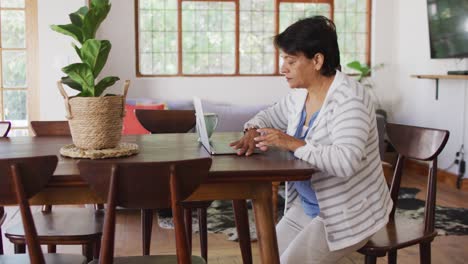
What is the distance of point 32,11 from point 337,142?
4.95 metres

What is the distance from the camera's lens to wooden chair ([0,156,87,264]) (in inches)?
70.9

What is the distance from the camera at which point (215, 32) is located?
743 centimetres

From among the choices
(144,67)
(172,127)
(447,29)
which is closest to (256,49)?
(144,67)

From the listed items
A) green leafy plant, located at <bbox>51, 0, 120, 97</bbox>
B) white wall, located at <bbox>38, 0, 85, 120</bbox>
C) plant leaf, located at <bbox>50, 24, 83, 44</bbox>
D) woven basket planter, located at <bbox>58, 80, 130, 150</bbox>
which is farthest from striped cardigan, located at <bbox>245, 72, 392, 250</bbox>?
white wall, located at <bbox>38, 0, 85, 120</bbox>

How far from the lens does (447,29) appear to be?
19.3 ft

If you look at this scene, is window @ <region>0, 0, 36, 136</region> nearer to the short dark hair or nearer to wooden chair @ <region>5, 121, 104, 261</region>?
wooden chair @ <region>5, 121, 104, 261</region>

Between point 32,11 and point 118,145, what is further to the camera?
point 32,11

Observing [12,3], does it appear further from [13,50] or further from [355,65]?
[355,65]

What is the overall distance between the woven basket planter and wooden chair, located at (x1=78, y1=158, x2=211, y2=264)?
39 centimetres

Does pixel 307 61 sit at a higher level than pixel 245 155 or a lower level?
higher

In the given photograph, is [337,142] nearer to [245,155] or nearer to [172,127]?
[245,155]

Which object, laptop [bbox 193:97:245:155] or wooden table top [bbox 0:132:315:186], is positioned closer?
wooden table top [bbox 0:132:315:186]

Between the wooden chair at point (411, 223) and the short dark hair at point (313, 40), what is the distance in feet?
1.79

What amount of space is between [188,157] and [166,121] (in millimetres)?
1095
